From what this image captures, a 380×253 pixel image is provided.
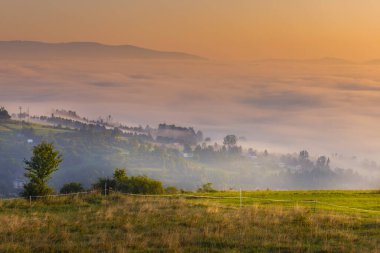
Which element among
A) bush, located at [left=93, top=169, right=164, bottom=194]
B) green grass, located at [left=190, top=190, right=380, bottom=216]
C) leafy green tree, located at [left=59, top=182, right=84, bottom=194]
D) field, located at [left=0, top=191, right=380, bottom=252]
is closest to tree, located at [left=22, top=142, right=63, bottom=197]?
field, located at [left=0, top=191, right=380, bottom=252]

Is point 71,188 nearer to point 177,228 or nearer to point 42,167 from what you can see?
point 42,167

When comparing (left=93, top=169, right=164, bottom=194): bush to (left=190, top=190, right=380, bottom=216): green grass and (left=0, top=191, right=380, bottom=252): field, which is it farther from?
(left=0, top=191, right=380, bottom=252): field

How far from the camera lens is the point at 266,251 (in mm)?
30969

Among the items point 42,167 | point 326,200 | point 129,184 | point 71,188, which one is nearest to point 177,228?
point 42,167

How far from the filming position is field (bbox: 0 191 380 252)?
3175 cm

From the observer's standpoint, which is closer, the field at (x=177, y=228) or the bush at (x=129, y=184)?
the field at (x=177, y=228)

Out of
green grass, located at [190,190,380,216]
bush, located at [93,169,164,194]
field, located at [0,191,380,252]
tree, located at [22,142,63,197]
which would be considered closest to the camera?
field, located at [0,191,380,252]

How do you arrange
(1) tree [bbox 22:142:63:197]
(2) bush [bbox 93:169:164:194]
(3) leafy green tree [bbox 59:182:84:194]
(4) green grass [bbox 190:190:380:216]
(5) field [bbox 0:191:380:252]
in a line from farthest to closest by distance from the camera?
(3) leafy green tree [bbox 59:182:84:194], (2) bush [bbox 93:169:164:194], (1) tree [bbox 22:142:63:197], (4) green grass [bbox 190:190:380:216], (5) field [bbox 0:191:380:252]

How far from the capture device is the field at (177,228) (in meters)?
31.8

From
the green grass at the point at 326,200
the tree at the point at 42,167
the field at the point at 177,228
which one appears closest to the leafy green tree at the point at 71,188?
the tree at the point at 42,167

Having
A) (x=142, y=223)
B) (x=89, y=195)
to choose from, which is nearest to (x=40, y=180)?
(x=89, y=195)

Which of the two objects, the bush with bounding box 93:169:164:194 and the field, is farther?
the bush with bounding box 93:169:164:194

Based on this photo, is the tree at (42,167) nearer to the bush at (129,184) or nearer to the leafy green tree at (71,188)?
the bush at (129,184)

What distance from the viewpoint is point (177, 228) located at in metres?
37.6
